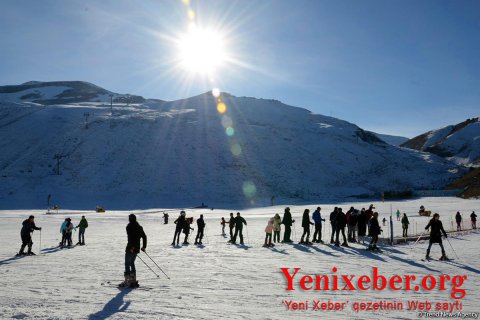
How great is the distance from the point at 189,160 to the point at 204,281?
7697cm

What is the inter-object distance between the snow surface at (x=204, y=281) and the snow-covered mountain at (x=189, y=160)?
5196 centimetres

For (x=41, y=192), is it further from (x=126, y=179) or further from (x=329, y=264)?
(x=329, y=264)

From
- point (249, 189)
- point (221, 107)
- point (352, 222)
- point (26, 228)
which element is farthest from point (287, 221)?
point (221, 107)

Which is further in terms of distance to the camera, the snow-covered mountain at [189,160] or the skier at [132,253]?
the snow-covered mountain at [189,160]

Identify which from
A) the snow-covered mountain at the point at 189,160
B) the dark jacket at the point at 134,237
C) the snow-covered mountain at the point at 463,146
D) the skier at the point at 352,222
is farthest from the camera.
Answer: the snow-covered mountain at the point at 463,146

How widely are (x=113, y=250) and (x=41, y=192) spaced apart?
60804mm

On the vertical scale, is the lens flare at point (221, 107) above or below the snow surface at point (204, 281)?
above

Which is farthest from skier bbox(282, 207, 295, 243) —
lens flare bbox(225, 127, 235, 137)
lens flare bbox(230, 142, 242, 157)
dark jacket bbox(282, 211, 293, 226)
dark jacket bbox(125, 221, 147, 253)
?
lens flare bbox(225, 127, 235, 137)

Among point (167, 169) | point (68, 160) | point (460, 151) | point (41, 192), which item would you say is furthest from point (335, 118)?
point (41, 192)

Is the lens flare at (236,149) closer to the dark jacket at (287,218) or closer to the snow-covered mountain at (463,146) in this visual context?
the dark jacket at (287,218)

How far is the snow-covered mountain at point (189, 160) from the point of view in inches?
2936

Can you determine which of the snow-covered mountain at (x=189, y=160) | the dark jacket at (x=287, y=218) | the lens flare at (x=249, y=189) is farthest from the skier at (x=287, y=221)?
the lens flare at (x=249, y=189)

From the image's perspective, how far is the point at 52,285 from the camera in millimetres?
11023

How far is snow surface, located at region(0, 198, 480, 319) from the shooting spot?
27.7 feet
